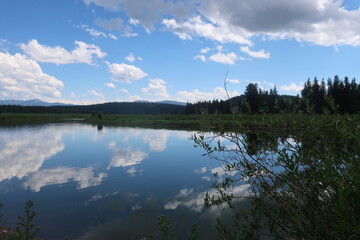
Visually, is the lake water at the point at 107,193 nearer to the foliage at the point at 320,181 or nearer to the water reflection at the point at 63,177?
the water reflection at the point at 63,177

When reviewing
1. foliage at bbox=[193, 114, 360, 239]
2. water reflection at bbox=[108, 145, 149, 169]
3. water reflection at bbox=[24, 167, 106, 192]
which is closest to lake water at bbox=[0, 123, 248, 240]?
water reflection at bbox=[24, 167, 106, 192]

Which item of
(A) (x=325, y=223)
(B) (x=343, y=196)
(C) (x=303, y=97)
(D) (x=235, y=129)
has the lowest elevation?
(A) (x=325, y=223)

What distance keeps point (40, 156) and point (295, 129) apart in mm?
33556

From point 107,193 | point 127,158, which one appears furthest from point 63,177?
point 127,158

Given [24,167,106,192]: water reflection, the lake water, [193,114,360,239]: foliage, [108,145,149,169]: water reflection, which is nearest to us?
[193,114,360,239]: foliage

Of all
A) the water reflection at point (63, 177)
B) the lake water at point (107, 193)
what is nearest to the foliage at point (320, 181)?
the lake water at point (107, 193)

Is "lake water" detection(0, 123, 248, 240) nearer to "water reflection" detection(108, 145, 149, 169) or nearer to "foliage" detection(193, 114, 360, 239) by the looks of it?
"water reflection" detection(108, 145, 149, 169)

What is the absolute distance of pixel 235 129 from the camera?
4.92 meters

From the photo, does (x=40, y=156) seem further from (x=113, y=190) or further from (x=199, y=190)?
(x=199, y=190)

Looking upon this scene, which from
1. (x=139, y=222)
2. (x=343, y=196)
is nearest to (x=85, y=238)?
(x=139, y=222)

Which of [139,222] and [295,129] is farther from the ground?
[295,129]

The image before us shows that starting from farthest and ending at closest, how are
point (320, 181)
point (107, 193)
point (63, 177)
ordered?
point (63, 177)
point (107, 193)
point (320, 181)

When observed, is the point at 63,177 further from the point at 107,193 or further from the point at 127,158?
the point at 127,158

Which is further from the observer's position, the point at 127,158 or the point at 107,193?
Answer: the point at 127,158
